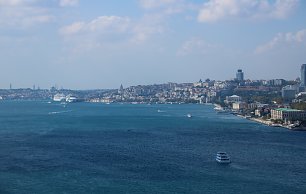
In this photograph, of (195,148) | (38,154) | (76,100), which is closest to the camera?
(38,154)

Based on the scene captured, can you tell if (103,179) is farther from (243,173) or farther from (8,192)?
(243,173)

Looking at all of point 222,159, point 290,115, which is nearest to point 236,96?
point 290,115

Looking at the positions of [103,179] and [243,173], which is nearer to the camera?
[103,179]

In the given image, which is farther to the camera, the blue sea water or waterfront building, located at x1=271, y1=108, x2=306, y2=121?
waterfront building, located at x1=271, y1=108, x2=306, y2=121

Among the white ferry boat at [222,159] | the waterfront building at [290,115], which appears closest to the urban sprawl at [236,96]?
the waterfront building at [290,115]

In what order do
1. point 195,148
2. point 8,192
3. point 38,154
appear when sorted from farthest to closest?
point 195,148 < point 38,154 < point 8,192

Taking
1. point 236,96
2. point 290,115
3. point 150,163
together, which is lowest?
point 150,163

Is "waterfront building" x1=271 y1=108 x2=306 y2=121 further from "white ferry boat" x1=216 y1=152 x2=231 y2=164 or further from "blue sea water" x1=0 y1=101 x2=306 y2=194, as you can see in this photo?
"white ferry boat" x1=216 y1=152 x2=231 y2=164

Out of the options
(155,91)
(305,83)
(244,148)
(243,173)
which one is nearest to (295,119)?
(244,148)

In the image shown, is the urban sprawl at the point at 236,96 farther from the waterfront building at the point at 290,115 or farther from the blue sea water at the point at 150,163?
the blue sea water at the point at 150,163

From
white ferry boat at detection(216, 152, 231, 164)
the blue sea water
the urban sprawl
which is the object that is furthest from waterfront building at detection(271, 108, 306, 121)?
white ferry boat at detection(216, 152, 231, 164)

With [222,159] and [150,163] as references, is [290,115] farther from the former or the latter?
[150,163]
